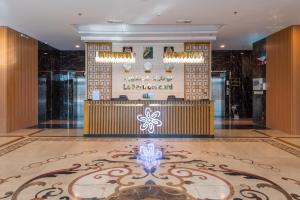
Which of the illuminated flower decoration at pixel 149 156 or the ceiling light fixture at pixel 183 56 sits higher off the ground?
the ceiling light fixture at pixel 183 56

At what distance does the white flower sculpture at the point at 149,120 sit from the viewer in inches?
338

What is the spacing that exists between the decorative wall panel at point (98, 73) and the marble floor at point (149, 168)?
8.41 ft

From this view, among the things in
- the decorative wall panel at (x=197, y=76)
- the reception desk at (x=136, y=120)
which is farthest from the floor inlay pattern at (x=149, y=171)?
the decorative wall panel at (x=197, y=76)

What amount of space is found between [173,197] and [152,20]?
5.95m

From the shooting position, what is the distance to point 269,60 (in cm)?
1059

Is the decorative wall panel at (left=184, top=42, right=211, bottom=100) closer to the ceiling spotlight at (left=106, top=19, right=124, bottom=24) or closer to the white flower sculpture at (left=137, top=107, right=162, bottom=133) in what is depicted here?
the white flower sculpture at (left=137, top=107, right=162, bottom=133)

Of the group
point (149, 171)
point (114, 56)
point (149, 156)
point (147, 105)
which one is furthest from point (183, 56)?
point (149, 171)

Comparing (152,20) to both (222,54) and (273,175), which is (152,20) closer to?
(273,175)

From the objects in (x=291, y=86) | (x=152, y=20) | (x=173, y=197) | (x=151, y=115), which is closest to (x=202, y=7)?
(x=152, y=20)

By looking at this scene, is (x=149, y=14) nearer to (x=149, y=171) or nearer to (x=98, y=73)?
(x=98, y=73)

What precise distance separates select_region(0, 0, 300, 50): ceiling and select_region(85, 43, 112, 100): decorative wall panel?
0.87 meters

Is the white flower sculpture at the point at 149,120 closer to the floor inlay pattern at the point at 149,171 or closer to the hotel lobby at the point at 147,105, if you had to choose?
the hotel lobby at the point at 147,105

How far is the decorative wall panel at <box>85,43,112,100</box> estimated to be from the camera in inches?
400

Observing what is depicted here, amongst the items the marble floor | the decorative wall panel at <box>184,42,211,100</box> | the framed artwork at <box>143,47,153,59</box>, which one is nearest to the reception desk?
the marble floor
